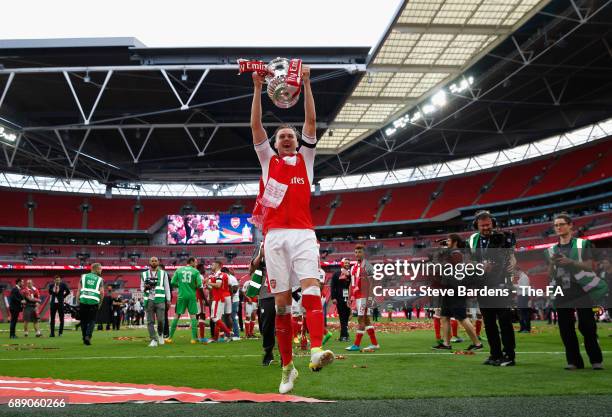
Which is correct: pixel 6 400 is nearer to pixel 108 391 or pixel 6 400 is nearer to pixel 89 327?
pixel 108 391

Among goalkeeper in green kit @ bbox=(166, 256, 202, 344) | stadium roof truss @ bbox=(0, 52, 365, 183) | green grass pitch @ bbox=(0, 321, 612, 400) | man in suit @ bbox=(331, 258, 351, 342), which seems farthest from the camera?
stadium roof truss @ bbox=(0, 52, 365, 183)

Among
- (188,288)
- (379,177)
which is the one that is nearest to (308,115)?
(188,288)

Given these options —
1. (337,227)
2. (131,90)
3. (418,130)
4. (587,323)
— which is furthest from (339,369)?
(337,227)

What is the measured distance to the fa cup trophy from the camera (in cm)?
446

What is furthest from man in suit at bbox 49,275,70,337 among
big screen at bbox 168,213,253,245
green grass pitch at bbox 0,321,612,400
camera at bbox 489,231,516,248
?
big screen at bbox 168,213,253,245

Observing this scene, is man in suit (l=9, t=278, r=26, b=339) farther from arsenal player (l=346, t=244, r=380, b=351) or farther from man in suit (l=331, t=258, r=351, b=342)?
arsenal player (l=346, t=244, r=380, b=351)

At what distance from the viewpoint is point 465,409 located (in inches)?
143

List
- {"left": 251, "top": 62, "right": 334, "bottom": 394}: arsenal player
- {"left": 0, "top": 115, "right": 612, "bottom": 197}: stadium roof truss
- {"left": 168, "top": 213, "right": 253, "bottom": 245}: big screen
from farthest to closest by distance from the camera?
{"left": 168, "top": 213, "right": 253, "bottom": 245}: big screen < {"left": 0, "top": 115, "right": 612, "bottom": 197}: stadium roof truss < {"left": 251, "top": 62, "right": 334, "bottom": 394}: arsenal player

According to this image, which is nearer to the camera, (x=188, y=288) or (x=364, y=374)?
(x=364, y=374)

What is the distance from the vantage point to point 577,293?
6121mm

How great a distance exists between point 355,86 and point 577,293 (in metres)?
23.3

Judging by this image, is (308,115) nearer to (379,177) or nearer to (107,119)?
(107,119)

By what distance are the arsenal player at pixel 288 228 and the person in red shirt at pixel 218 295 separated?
8.10 m

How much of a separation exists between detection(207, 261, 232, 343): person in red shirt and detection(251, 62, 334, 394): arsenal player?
8.10 metres
